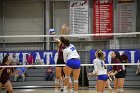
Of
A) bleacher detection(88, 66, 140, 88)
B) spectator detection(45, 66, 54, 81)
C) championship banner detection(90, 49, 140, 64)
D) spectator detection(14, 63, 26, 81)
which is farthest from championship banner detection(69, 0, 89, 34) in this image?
spectator detection(14, 63, 26, 81)

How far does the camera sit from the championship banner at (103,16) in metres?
14.6

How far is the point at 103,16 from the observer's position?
1462 cm

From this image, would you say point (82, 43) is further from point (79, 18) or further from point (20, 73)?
point (20, 73)

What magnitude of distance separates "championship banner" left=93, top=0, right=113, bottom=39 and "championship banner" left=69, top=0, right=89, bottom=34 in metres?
0.44

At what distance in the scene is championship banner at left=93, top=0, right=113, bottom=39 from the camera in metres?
14.6

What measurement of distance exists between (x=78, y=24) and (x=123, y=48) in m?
2.40

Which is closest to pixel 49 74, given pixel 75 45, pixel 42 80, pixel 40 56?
pixel 42 80

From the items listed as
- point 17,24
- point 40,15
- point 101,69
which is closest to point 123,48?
point 40,15

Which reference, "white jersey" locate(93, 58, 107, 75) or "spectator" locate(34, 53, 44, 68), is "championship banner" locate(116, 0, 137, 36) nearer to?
"spectator" locate(34, 53, 44, 68)

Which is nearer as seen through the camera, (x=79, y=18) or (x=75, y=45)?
(x=79, y=18)

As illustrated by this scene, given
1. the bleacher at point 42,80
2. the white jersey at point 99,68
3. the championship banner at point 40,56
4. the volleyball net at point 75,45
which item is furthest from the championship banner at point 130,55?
the white jersey at point 99,68

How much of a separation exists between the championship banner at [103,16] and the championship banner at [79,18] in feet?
1.44

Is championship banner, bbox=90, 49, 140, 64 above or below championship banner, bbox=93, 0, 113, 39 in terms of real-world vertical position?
below

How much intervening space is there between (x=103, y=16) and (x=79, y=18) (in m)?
1.14
